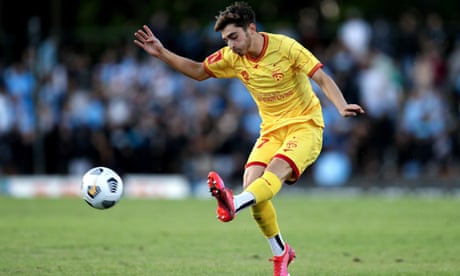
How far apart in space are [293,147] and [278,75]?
748mm

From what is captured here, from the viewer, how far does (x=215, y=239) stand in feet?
40.5

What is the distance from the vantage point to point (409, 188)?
21062 millimetres

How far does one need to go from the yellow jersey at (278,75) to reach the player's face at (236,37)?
0.95ft

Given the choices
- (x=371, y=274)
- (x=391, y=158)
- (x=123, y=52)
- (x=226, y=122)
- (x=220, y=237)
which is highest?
(x=123, y=52)

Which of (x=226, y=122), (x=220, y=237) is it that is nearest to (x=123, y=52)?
(x=226, y=122)

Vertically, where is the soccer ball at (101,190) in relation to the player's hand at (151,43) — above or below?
below

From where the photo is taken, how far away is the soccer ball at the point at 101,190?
31.3 feet

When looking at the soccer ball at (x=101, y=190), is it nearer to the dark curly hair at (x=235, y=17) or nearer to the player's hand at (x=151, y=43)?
the player's hand at (x=151, y=43)

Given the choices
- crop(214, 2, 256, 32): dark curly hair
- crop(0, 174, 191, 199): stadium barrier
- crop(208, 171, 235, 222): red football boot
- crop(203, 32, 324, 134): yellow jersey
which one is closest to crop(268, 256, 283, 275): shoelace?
crop(208, 171, 235, 222): red football boot

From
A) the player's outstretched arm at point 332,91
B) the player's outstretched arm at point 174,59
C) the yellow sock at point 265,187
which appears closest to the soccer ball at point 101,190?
the player's outstretched arm at point 174,59

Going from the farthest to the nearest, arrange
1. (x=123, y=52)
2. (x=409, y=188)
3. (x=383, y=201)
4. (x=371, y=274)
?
(x=123, y=52) → (x=409, y=188) → (x=383, y=201) → (x=371, y=274)

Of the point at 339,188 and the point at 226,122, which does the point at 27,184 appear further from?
the point at 339,188

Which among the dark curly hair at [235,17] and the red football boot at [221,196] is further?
the dark curly hair at [235,17]

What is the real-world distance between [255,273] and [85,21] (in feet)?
67.2
